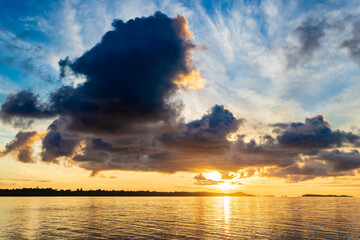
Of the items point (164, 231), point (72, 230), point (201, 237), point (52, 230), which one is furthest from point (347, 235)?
point (52, 230)

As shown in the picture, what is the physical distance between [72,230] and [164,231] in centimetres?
2595

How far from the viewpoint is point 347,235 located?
236ft

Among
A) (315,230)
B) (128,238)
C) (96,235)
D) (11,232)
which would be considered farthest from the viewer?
(315,230)

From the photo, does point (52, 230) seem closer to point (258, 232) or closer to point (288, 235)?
point (258, 232)

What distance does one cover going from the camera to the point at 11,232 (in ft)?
241

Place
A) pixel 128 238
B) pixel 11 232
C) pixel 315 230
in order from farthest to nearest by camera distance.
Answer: pixel 315 230 → pixel 11 232 → pixel 128 238

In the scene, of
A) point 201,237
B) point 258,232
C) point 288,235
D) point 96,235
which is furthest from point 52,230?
point 288,235

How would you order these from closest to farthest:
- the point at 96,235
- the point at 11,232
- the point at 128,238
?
the point at 128,238 → the point at 96,235 → the point at 11,232

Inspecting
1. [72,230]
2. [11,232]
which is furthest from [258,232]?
[11,232]

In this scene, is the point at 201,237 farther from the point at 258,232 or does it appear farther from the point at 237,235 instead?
the point at 258,232

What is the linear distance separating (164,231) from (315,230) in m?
44.0

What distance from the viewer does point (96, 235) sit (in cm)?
6912

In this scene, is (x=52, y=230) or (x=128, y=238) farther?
(x=52, y=230)

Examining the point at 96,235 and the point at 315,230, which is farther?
the point at 315,230
